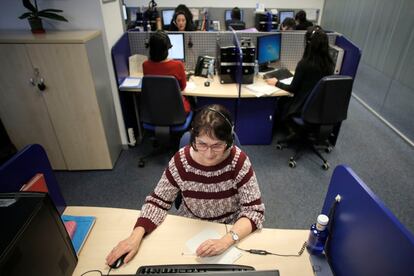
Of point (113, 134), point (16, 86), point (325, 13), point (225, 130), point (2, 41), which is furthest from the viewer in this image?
point (325, 13)

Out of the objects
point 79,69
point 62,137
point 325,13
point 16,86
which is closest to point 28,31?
point 16,86

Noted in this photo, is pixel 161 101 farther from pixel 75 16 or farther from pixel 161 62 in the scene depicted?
pixel 75 16

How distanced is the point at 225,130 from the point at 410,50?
3.07m

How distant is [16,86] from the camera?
2.28 metres

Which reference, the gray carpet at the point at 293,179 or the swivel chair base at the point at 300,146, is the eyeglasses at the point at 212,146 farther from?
the swivel chair base at the point at 300,146

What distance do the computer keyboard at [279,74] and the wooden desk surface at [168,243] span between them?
2134 millimetres

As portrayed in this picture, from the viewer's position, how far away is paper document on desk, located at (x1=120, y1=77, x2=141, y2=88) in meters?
2.68

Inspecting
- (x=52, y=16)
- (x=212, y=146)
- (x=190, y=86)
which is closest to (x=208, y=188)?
(x=212, y=146)

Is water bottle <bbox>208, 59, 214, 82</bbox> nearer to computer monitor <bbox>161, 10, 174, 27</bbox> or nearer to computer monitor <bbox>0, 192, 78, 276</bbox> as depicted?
computer monitor <bbox>0, 192, 78, 276</bbox>

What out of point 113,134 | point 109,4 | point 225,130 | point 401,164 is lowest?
point 401,164

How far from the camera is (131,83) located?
108 inches

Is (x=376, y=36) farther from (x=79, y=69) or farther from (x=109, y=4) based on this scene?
(x=79, y=69)

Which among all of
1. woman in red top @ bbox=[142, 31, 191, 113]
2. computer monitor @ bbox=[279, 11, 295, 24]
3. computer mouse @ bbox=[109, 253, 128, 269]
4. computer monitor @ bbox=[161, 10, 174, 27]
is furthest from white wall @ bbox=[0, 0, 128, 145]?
computer monitor @ bbox=[279, 11, 295, 24]

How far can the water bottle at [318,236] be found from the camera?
3.48 ft
